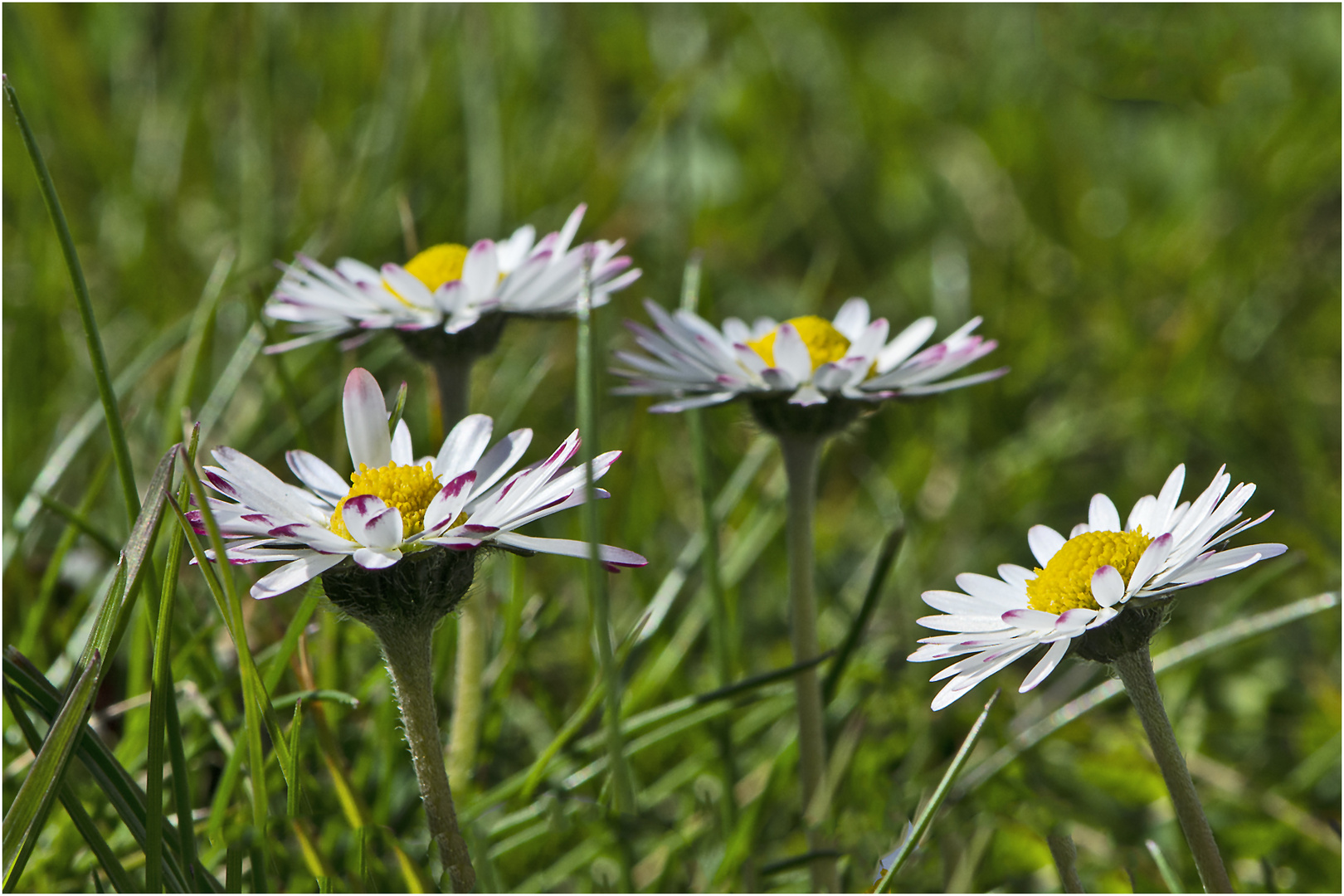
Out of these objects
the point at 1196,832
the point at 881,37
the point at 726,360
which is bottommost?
the point at 1196,832

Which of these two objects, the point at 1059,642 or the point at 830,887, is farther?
the point at 830,887

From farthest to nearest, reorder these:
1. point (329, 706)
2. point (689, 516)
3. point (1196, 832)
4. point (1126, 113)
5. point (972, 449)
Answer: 1. point (1126, 113)
2. point (972, 449)
3. point (689, 516)
4. point (329, 706)
5. point (1196, 832)

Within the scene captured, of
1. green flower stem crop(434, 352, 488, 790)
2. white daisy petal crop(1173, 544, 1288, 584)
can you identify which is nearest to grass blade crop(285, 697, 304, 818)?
green flower stem crop(434, 352, 488, 790)

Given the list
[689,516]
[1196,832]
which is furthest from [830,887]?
[689,516]

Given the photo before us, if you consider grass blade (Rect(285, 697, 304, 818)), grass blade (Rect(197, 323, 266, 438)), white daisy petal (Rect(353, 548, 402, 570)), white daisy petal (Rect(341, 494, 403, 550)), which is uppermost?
grass blade (Rect(197, 323, 266, 438))

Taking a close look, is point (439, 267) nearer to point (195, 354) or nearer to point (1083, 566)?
point (195, 354)

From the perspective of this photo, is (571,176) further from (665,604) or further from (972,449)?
(665,604)

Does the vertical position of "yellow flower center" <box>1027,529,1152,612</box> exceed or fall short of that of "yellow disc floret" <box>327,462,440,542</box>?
it falls short

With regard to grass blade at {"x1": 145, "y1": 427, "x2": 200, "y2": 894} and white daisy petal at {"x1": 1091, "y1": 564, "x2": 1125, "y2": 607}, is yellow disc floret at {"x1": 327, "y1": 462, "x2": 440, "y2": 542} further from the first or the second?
white daisy petal at {"x1": 1091, "y1": 564, "x2": 1125, "y2": 607}
